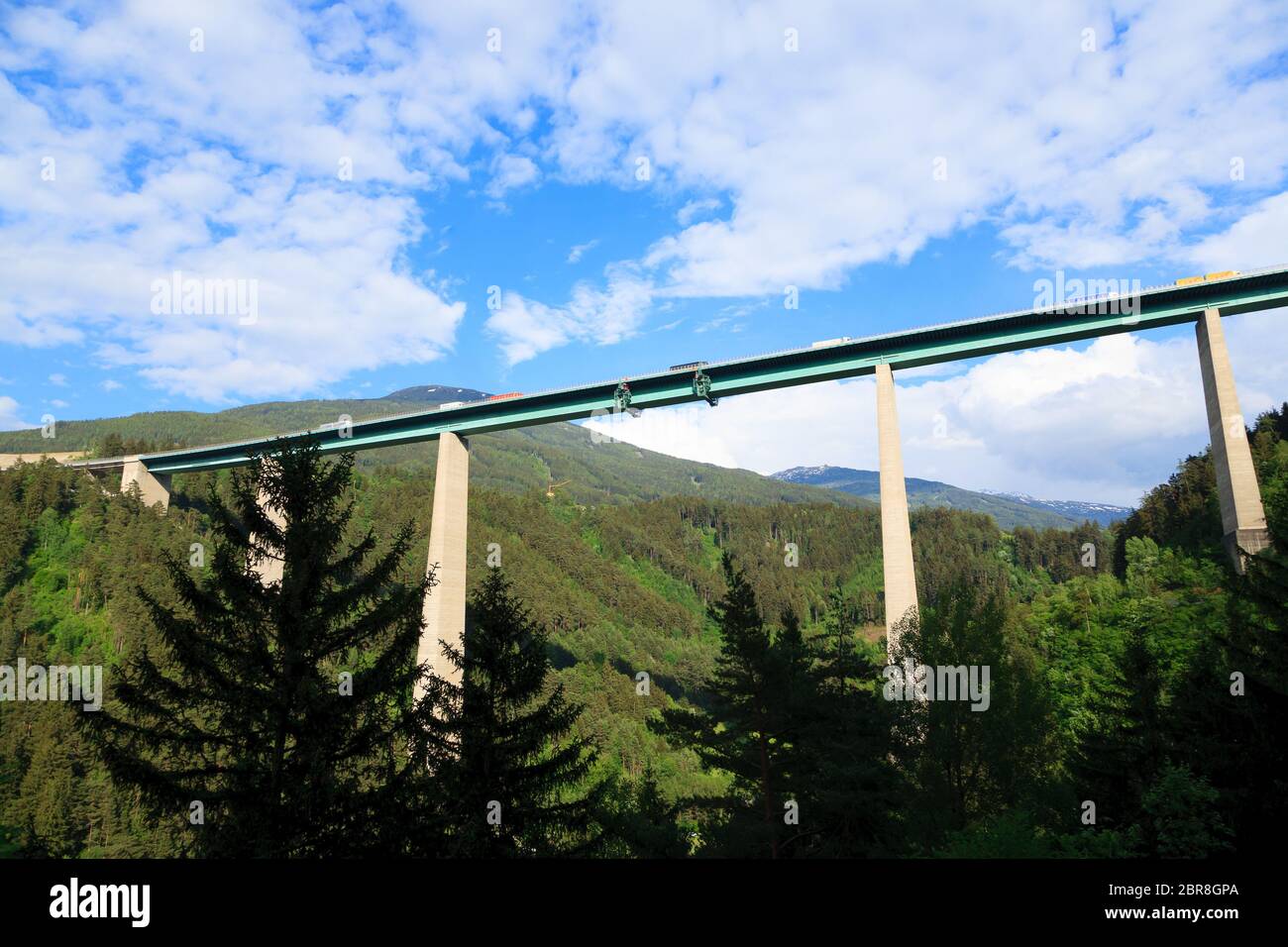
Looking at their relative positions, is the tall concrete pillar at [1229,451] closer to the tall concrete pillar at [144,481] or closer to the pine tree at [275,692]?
the pine tree at [275,692]

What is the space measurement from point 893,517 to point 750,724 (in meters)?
23.0

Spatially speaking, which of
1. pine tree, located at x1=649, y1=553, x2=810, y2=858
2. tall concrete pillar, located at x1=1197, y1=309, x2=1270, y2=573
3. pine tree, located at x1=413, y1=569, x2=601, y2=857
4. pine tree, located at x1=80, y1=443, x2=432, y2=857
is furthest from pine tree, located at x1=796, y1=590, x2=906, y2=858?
tall concrete pillar, located at x1=1197, y1=309, x2=1270, y2=573

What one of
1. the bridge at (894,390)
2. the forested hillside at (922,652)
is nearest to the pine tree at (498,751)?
the forested hillside at (922,652)

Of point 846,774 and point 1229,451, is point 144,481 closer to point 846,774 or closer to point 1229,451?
point 846,774

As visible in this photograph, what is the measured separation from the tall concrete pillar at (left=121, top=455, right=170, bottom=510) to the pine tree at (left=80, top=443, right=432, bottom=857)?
86.2 meters

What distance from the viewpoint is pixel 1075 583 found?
6481 cm

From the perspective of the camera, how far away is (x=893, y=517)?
40.2 metres

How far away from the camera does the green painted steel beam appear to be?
1545 inches

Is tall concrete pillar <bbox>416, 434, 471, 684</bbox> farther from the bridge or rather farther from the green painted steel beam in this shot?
the green painted steel beam

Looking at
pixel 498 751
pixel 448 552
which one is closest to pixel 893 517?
pixel 448 552

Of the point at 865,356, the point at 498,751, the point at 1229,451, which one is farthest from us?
the point at 865,356

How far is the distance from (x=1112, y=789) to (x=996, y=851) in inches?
243
